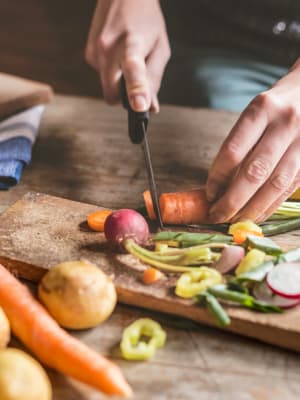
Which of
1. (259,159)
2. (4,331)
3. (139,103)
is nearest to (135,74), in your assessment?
(139,103)

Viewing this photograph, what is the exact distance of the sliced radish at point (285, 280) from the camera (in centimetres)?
154

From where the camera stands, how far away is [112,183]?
7.56 feet

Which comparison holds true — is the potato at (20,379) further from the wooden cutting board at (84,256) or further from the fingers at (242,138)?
the fingers at (242,138)

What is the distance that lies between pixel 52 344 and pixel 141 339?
0.23 m

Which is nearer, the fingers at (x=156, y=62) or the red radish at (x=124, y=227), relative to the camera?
the red radish at (x=124, y=227)

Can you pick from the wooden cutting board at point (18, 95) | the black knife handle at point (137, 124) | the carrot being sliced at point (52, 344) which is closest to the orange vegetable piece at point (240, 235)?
the black knife handle at point (137, 124)

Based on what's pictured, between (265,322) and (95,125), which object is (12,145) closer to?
(95,125)

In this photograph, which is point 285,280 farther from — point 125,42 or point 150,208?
point 125,42

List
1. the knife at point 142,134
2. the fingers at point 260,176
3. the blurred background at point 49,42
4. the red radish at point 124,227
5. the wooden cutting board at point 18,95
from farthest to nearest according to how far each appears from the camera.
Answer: the blurred background at point 49,42, the wooden cutting board at point 18,95, the knife at point 142,134, the fingers at point 260,176, the red radish at point 124,227

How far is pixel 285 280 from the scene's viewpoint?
62.0 inches

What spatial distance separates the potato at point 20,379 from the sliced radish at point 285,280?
592mm

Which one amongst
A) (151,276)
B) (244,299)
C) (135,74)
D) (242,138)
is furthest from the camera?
(135,74)

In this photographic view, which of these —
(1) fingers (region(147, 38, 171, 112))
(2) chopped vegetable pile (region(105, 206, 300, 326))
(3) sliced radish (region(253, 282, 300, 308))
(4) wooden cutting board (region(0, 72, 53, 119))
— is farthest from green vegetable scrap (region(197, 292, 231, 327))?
(4) wooden cutting board (region(0, 72, 53, 119))

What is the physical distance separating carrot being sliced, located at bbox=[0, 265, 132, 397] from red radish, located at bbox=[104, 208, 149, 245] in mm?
302
